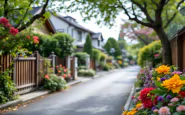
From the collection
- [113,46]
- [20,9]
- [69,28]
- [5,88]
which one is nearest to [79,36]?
[69,28]

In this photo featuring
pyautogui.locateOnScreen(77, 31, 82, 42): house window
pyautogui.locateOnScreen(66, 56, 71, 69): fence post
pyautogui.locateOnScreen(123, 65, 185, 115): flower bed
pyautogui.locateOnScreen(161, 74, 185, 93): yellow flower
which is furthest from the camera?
pyautogui.locateOnScreen(77, 31, 82, 42): house window

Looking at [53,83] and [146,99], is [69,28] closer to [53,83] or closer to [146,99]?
[53,83]

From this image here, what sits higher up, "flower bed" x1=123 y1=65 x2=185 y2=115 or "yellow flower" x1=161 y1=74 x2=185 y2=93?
"yellow flower" x1=161 y1=74 x2=185 y2=93

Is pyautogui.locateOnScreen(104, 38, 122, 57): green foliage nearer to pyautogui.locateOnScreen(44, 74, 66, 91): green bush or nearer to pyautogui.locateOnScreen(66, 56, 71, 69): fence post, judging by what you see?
pyautogui.locateOnScreen(66, 56, 71, 69): fence post

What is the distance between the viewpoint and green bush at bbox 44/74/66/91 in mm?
11625

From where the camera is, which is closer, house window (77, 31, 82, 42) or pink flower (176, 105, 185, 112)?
pink flower (176, 105, 185, 112)

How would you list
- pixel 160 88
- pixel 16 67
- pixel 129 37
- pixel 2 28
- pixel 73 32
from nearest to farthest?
pixel 160 88
pixel 2 28
pixel 16 67
pixel 73 32
pixel 129 37

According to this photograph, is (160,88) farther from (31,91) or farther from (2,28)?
(31,91)

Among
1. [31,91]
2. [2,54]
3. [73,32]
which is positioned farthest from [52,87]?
[73,32]

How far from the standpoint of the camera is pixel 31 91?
35.5ft

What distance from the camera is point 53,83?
38.7ft

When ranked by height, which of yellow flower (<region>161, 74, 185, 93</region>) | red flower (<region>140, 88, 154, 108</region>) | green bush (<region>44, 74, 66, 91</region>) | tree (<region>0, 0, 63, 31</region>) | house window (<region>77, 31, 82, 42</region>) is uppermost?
house window (<region>77, 31, 82, 42</region>)

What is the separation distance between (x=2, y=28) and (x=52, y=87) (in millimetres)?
5109

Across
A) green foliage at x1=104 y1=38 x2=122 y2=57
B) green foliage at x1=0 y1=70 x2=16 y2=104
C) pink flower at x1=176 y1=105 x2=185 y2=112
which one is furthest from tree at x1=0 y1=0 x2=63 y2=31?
green foliage at x1=104 y1=38 x2=122 y2=57
